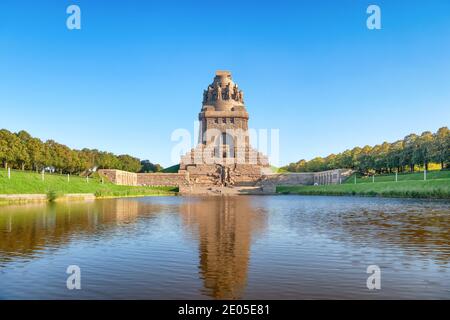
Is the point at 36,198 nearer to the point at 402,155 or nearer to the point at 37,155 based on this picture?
the point at 37,155

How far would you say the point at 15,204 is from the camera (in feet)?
116

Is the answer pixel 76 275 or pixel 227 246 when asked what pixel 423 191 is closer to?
pixel 227 246

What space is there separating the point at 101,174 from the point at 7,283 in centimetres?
7515

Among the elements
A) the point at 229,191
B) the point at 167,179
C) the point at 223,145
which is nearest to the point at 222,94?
the point at 223,145

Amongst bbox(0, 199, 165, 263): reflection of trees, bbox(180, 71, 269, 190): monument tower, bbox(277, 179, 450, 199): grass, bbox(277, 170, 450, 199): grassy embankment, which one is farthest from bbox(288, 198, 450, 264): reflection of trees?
bbox(180, 71, 269, 190): monument tower

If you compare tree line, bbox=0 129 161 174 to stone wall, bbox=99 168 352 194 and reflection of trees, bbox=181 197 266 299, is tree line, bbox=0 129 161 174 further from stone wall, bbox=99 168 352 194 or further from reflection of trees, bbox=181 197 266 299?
reflection of trees, bbox=181 197 266 299

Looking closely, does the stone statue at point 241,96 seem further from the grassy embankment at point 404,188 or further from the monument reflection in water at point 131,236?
the monument reflection in water at point 131,236

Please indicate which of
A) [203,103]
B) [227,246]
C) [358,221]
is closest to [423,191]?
[358,221]

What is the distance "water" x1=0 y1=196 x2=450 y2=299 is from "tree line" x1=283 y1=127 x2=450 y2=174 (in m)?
48.2

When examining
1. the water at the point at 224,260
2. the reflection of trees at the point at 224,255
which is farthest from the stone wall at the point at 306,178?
the water at the point at 224,260

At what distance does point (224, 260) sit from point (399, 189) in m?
47.0

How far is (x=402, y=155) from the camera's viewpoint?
73375mm

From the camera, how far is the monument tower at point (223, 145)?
92.2m
